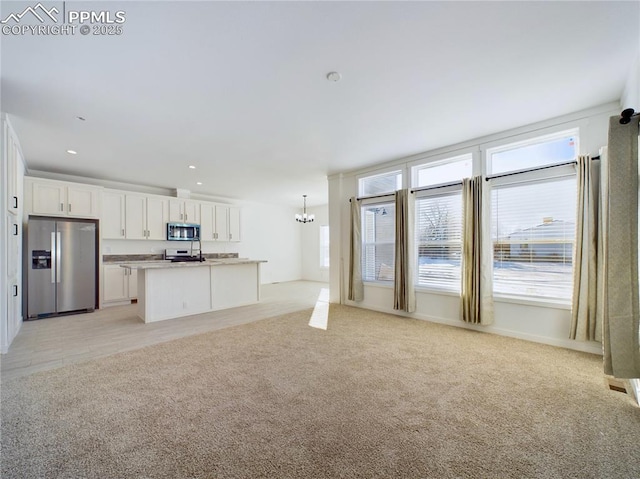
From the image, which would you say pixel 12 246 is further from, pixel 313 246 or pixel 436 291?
pixel 313 246

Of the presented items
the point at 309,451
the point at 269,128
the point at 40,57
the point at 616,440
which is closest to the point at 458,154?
the point at 269,128

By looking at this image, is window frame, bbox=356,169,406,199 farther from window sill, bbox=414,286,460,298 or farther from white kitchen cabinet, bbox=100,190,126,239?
white kitchen cabinet, bbox=100,190,126,239

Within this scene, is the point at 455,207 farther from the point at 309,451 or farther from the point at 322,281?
the point at 322,281

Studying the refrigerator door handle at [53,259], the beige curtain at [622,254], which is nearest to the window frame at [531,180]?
the beige curtain at [622,254]

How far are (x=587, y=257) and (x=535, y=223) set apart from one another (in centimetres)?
67

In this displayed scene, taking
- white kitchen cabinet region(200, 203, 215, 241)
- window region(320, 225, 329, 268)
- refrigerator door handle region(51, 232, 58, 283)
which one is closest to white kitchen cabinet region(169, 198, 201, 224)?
white kitchen cabinet region(200, 203, 215, 241)

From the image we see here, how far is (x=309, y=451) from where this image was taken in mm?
1646

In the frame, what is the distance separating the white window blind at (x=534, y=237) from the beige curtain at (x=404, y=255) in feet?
3.97

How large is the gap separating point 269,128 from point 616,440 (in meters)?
4.20

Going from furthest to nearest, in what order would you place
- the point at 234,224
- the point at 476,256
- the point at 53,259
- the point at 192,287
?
1. the point at 234,224
2. the point at 192,287
3. the point at 53,259
4. the point at 476,256

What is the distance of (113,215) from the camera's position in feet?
19.4

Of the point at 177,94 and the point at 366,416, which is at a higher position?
the point at 177,94

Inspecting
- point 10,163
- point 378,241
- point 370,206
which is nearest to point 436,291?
point 378,241

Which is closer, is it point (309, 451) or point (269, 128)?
point (309, 451)
